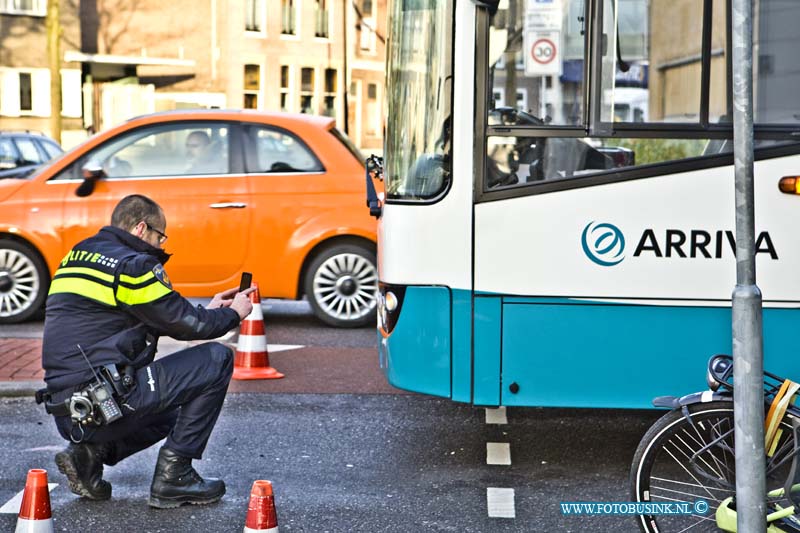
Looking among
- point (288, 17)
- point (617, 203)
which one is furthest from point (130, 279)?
point (288, 17)

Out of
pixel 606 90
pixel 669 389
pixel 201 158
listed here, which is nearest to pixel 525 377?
pixel 669 389

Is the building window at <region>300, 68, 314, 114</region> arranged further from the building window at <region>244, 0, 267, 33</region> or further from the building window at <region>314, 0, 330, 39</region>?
the building window at <region>244, 0, 267, 33</region>

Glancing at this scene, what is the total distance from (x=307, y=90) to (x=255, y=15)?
327 cm

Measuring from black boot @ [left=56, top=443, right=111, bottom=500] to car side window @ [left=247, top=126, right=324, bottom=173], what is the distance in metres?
5.21

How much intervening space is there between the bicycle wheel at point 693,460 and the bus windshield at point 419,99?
187cm

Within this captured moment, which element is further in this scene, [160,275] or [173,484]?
[173,484]

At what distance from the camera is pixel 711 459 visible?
448cm

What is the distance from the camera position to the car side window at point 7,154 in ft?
65.7

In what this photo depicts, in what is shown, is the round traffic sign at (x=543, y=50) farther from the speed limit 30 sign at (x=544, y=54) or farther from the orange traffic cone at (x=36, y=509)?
the orange traffic cone at (x=36, y=509)

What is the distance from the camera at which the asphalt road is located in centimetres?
548

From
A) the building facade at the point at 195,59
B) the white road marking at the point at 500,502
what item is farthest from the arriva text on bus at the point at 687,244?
the building facade at the point at 195,59

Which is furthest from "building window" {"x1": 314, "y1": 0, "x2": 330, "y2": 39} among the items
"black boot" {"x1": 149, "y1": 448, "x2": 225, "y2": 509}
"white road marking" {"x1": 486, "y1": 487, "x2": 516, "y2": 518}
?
"black boot" {"x1": 149, "y1": 448, "x2": 225, "y2": 509}

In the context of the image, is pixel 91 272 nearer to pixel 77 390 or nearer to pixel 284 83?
pixel 77 390

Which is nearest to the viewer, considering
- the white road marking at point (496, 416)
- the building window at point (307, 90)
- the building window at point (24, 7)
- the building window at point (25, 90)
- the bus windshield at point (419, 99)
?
the bus windshield at point (419, 99)
